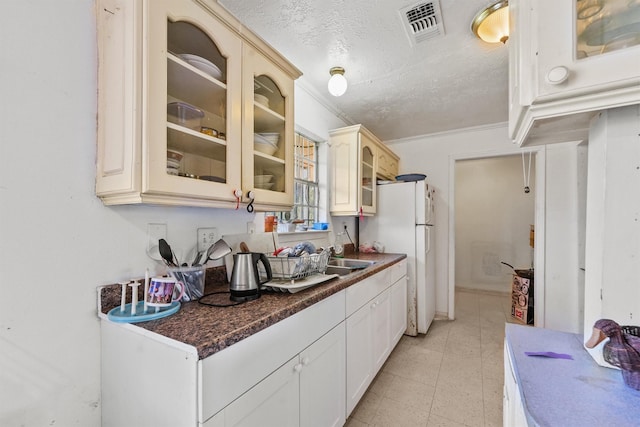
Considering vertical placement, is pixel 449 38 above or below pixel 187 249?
above

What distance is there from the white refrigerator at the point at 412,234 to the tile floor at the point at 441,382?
289mm

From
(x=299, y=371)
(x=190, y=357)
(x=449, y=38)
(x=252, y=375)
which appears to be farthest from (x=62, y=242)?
(x=449, y=38)

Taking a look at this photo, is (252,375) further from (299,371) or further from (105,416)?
(105,416)

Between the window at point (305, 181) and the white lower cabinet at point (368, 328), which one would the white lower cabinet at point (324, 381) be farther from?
the window at point (305, 181)

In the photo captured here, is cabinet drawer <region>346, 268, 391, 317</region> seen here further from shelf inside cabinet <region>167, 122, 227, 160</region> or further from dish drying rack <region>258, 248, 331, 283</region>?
shelf inside cabinet <region>167, 122, 227, 160</region>

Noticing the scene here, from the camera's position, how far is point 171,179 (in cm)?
93

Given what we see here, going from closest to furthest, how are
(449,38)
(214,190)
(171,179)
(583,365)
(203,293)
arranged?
(583,365), (171,179), (214,190), (203,293), (449,38)

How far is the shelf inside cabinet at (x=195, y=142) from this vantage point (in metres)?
0.98

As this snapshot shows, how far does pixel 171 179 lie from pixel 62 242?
1.38ft

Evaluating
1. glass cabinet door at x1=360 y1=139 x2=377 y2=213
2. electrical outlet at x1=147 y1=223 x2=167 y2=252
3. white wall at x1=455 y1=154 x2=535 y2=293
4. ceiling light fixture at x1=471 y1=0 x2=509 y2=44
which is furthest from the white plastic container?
white wall at x1=455 y1=154 x2=535 y2=293

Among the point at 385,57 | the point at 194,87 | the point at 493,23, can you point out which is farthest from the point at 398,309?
the point at 194,87

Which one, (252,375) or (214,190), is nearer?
(252,375)

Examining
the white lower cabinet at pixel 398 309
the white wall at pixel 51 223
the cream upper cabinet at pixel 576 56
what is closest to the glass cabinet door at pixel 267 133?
the white wall at pixel 51 223

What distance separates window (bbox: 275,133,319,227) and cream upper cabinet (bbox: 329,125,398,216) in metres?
0.17
